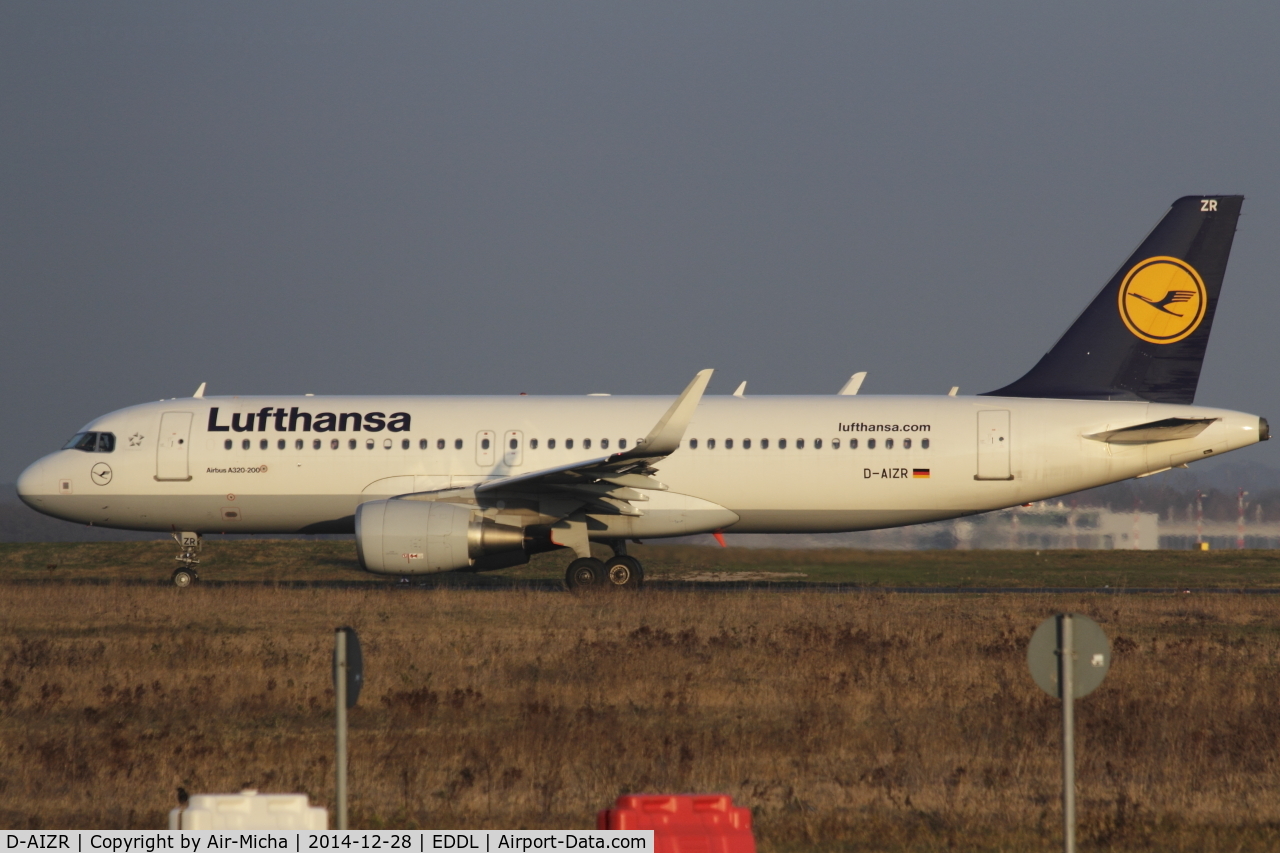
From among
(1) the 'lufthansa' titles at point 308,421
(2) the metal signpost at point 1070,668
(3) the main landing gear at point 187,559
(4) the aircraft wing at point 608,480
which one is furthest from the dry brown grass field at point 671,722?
(1) the 'lufthansa' titles at point 308,421

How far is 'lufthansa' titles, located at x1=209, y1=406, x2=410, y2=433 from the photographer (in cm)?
2361

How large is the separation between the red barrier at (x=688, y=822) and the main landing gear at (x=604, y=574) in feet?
54.0

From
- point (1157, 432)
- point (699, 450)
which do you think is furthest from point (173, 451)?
point (1157, 432)

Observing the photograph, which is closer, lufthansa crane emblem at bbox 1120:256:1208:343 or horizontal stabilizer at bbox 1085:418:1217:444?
horizontal stabilizer at bbox 1085:418:1217:444

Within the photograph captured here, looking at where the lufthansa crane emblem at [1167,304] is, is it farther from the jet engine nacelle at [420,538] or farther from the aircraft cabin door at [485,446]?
the jet engine nacelle at [420,538]

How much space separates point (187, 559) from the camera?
955 inches

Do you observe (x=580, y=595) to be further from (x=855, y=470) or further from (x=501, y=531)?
(x=855, y=470)

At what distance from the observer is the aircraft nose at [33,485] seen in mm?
24312

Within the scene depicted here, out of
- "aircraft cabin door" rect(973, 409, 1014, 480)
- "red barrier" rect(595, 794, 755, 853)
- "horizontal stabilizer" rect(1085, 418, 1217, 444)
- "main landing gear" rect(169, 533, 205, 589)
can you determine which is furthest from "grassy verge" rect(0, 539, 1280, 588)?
"red barrier" rect(595, 794, 755, 853)

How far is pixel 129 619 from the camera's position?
59.2 ft

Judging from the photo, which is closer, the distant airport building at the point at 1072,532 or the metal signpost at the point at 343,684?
the metal signpost at the point at 343,684

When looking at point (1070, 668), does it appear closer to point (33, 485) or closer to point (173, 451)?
point (173, 451)

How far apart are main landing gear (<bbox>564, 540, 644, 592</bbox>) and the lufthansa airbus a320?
0.11 ft

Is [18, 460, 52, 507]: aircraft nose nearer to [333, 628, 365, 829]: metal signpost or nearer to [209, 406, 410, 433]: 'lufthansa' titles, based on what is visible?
[209, 406, 410, 433]: 'lufthansa' titles
